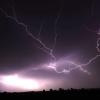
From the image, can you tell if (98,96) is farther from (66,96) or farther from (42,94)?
(42,94)

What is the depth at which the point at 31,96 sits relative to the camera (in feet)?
21.8

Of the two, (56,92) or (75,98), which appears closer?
(75,98)

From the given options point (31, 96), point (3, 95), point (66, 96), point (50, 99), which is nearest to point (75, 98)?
point (66, 96)

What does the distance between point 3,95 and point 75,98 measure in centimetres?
191

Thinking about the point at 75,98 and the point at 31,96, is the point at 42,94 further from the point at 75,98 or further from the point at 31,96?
the point at 75,98

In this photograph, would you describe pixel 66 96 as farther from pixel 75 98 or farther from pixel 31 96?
pixel 31 96

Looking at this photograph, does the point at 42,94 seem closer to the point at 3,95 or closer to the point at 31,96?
Answer: the point at 31,96

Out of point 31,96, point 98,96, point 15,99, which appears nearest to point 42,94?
point 31,96

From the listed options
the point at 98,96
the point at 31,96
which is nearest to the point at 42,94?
the point at 31,96

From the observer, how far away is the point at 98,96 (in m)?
6.61

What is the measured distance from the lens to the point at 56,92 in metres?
7.04

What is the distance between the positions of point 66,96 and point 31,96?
36.6 inches

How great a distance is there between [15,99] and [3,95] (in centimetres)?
44

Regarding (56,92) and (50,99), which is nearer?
(50,99)
